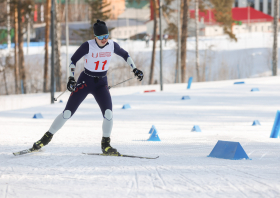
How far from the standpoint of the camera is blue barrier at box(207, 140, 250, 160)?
5144mm

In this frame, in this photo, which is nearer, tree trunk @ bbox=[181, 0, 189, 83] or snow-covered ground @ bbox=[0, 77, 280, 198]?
snow-covered ground @ bbox=[0, 77, 280, 198]

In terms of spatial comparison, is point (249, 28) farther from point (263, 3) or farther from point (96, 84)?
point (96, 84)

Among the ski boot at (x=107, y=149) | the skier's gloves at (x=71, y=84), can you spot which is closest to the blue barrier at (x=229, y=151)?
the ski boot at (x=107, y=149)

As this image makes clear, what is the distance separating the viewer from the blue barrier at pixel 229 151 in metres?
5.14

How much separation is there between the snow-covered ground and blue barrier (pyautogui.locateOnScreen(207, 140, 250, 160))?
147mm

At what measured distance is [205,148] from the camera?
6277mm

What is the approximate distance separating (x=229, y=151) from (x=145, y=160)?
41.0 inches

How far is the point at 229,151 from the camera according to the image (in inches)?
207

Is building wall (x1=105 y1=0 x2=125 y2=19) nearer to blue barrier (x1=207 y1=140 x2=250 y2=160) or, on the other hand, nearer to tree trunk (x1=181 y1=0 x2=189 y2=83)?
tree trunk (x1=181 y1=0 x2=189 y2=83)

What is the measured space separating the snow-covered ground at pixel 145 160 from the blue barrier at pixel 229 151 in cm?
15

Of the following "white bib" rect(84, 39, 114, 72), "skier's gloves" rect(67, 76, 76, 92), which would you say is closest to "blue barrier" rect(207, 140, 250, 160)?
"white bib" rect(84, 39, 114, 72)

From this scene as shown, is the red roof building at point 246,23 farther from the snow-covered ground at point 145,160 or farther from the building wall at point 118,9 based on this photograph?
the snow-covered ground at point 145,160

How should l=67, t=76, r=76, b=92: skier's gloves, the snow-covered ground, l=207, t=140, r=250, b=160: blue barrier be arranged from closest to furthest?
the snow-covered ground
l=207, t=140, r=250, b=160: blue barrier
l=67, t=76, r=76, b=92: skier's gloves

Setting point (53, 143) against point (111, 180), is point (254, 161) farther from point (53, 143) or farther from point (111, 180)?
point (53, 143)
